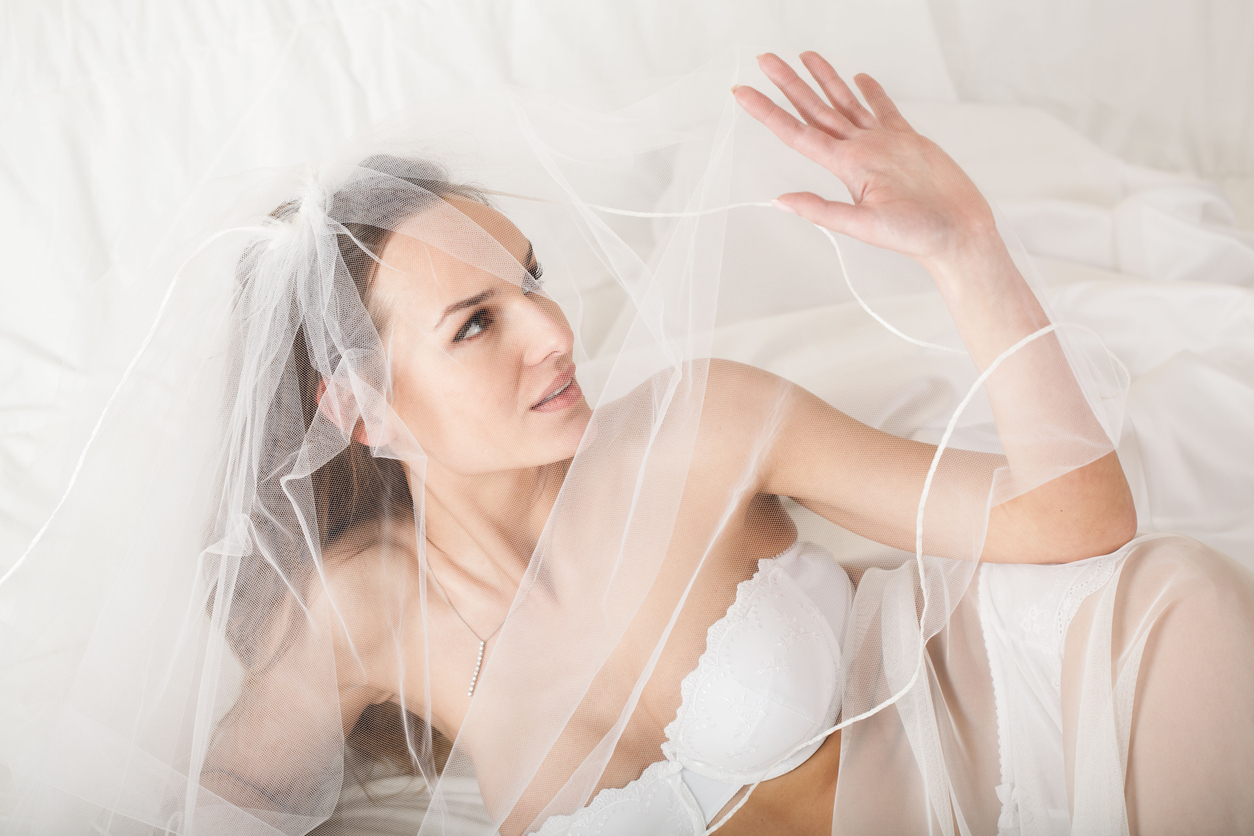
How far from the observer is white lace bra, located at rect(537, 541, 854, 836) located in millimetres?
974

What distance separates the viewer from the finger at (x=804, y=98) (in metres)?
0.89

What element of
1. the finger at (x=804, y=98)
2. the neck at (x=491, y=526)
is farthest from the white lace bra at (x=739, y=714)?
the finger at (x=804, y=98)

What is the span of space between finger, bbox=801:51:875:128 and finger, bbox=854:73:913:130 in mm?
13

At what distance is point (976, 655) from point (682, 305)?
578 millimetres

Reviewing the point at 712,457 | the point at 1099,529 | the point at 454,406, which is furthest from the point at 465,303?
the point at 1099,529

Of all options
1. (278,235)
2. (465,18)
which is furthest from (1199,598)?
(465,18)

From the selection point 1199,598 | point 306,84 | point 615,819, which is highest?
point 306,84

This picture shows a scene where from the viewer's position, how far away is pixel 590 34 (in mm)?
1646

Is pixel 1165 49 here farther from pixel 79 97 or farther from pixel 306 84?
pixel 79 97

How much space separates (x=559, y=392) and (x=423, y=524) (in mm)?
220

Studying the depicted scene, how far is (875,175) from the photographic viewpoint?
0.87 meters

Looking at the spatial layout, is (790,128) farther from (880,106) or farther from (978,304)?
(978,304)

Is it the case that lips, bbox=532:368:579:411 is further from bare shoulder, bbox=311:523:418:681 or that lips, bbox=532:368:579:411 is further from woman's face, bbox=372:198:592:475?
bare shoulder, bbox=311:523:418:681

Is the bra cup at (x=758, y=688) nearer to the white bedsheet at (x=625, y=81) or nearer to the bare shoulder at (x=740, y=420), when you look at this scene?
the bare shoulder at (x=740, y=420)
